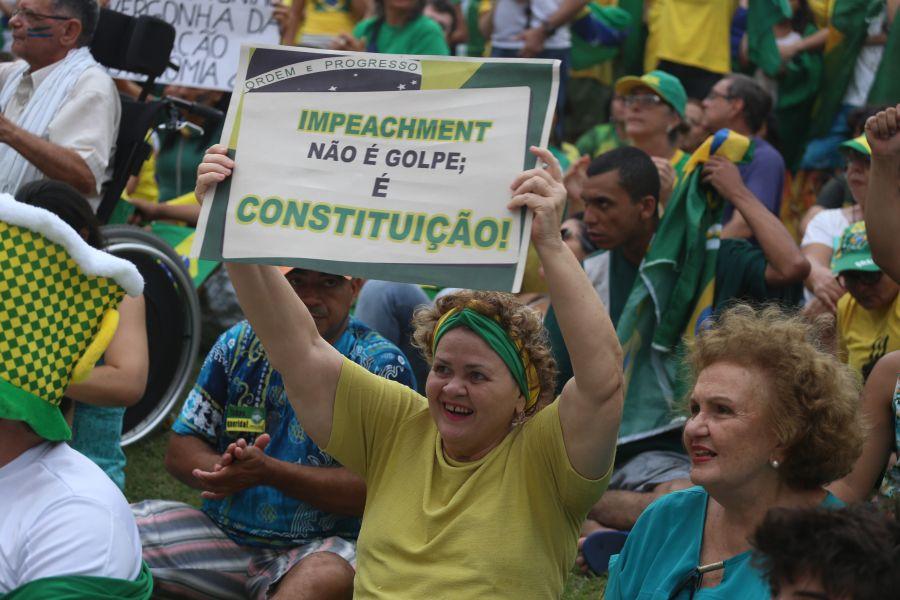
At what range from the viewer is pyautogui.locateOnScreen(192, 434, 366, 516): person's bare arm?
379 cm

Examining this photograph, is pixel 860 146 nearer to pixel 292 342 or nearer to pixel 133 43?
pixel 292 342

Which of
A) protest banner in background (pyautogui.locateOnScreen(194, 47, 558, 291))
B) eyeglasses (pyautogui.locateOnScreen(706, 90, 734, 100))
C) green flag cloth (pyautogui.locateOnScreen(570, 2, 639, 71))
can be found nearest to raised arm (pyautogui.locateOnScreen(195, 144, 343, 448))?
protest banner in background (pyautogui.locateOnScreen(194, 47, 558, 291))

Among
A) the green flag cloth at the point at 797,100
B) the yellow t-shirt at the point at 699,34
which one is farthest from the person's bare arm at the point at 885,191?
the yellow t-shirt at the point at 699,34

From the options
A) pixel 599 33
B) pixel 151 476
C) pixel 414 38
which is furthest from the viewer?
pixel 599 33

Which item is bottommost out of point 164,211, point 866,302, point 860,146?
point 866,302

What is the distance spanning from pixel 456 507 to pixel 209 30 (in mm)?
4324

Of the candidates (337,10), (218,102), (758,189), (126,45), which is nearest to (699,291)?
(758,189)

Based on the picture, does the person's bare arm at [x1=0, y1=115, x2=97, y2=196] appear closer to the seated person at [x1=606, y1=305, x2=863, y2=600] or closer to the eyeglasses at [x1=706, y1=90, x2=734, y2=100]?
the seated person at [x1=606, y1=305, x2=863, y2=600]

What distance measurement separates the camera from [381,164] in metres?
3.08

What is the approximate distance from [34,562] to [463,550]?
1.01 metres

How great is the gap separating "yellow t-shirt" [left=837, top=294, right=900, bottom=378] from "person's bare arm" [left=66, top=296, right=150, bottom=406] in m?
2.44

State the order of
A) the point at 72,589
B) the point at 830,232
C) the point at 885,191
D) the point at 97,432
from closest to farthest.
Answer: the point at 72,589 → the point at 885,191 → the point at 97,432 → the point at 830,232

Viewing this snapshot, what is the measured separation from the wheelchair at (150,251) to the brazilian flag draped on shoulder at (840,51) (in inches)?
163

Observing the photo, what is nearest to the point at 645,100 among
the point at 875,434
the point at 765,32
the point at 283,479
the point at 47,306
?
the point at 765,32
